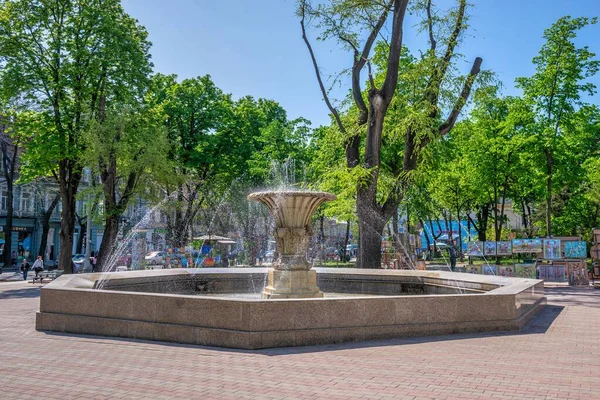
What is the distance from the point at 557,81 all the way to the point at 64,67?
24487mm

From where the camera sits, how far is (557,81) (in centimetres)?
2739

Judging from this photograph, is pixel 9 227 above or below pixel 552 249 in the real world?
above

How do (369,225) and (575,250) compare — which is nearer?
(369,225)

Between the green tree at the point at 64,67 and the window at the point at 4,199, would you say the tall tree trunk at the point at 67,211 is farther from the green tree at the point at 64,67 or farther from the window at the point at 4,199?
the window at the point at 4,199

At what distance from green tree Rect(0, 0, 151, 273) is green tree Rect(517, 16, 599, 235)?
2094cm

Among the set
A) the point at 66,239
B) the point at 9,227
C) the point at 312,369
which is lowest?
the point at 312,369

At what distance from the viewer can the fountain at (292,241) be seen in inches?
467

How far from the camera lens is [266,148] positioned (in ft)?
119

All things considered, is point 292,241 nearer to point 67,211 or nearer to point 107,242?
point 67,211

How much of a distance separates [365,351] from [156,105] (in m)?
30.0

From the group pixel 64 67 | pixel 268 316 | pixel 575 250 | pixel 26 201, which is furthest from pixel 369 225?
pixel 26 201

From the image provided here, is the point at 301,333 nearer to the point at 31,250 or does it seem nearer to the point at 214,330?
the point at 214,330

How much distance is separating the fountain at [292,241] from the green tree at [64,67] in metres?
16.3

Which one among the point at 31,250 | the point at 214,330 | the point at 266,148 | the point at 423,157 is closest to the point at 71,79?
the point at 266,148
